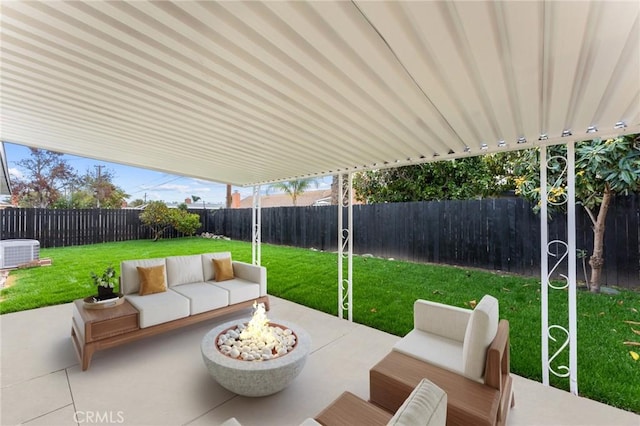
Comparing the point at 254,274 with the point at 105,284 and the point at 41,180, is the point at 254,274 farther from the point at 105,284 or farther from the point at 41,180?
the point at 41,180

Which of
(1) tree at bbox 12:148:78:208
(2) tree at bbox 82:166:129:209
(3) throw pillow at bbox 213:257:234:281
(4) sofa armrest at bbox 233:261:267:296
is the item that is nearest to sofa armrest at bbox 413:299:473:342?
(4) sofa armrest at bbox 233:261:267:296

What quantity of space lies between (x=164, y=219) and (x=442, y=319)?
13.1 metres

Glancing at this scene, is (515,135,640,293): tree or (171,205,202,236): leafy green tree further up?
(515,135,640,293): tree

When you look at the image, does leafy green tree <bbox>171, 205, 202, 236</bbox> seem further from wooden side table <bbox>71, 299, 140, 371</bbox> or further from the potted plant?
wooden side table <bbox>71, 299, 140, 371</bbox>

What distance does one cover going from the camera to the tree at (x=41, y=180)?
45.2 ft

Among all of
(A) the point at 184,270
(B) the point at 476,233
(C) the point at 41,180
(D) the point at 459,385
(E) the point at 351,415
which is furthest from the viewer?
(C) the point at 41,180

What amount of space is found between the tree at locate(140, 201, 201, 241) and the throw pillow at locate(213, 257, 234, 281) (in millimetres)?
9571

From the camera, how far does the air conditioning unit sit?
22.3 feet

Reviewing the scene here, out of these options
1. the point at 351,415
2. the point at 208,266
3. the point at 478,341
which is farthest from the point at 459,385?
the point at 208,266

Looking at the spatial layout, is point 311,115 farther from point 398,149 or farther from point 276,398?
point 276,398

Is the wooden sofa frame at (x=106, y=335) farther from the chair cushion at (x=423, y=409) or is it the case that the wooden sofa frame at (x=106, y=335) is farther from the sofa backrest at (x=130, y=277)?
the chair cushion at (x=423, y=409)

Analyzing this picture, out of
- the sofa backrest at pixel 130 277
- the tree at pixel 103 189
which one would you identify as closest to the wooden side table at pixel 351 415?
the sofa backrest at pixel 130 277

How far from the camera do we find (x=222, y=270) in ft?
15.3

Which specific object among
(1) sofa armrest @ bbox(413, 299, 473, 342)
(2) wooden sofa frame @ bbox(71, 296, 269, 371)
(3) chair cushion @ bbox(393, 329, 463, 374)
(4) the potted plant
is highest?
(4) the potted plant
